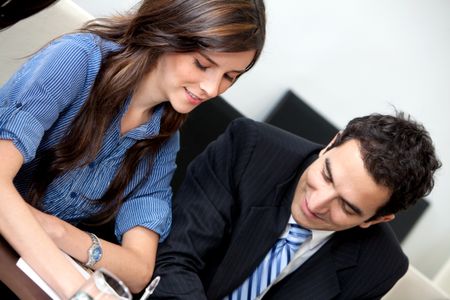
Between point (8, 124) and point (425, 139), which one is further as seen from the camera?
point (425, 139)

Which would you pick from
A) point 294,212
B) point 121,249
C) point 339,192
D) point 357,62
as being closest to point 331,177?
point 339,192

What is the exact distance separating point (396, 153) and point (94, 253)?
763mm

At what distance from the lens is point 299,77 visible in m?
2.66

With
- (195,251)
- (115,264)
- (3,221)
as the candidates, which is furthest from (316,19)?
(3,221)

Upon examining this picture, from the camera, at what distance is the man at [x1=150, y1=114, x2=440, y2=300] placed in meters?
1.44

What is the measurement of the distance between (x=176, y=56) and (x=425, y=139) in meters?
0.68

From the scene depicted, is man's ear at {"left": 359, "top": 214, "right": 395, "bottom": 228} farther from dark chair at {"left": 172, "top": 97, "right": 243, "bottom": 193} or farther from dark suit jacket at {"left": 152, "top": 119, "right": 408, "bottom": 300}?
dark chair at {"left": 172, "top": 97, "right": 243, "bottom": 193}

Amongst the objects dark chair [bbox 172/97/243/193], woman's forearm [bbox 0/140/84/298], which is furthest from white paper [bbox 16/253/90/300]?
dark chair [bbox 172/97/243/193]

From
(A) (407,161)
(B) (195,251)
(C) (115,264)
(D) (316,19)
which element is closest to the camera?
(C) (115,264)

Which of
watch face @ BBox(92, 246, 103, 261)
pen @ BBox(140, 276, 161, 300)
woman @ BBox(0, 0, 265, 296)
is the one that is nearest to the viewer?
pen @ BBox(140, 276, 161, 300)

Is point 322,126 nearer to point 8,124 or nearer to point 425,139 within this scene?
point 425,139

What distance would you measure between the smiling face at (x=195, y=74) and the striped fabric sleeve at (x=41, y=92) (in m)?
0.18

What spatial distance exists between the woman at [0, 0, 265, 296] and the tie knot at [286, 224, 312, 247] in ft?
1.15

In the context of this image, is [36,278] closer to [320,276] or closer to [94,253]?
[94,253]
